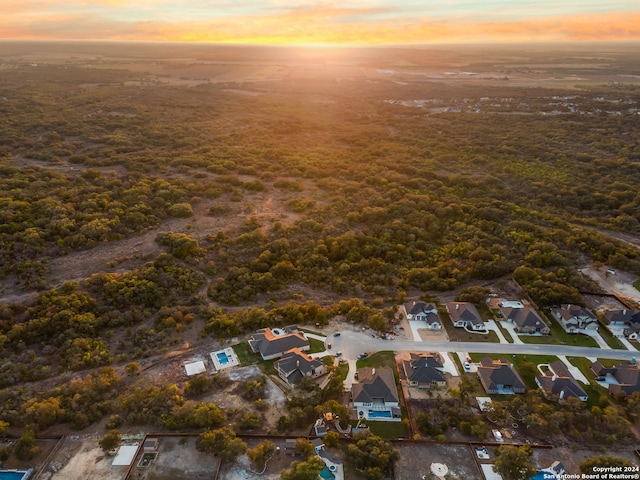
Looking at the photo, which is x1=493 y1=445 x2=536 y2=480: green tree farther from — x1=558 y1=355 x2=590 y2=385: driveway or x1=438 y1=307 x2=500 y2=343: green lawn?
x1=438 y1=307 x2=500 y2=343: green lawn

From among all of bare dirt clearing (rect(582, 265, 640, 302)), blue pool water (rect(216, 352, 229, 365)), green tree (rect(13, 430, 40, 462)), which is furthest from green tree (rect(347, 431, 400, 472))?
bare dirt clearing (rect(582, 265, 640, 302))

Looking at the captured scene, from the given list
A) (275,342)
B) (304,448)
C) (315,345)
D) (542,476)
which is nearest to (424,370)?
(315,345)

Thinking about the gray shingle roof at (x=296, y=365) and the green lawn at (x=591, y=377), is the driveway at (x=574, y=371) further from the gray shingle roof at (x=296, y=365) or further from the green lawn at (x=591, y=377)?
the gray shingle roof at (x=296, y=365)

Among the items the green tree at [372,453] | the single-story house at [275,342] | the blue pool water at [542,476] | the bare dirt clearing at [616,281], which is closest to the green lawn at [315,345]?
the single-story house at [275,342]

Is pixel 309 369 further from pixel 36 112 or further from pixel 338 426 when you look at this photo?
pixel 36 112

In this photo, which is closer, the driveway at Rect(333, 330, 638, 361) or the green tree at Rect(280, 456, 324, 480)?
the green tree at Rect(280, 456, 324, 480)

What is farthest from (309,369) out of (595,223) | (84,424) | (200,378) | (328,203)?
(595,223)
